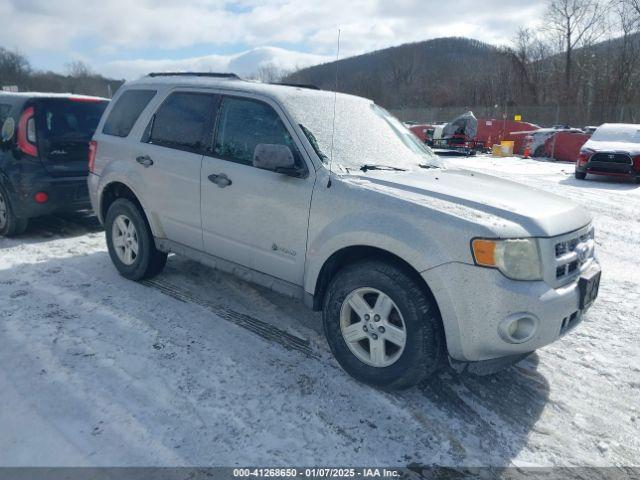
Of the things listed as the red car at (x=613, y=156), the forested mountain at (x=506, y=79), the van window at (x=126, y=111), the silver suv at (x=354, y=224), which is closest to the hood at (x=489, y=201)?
the silver suv at (x=354, y=224)

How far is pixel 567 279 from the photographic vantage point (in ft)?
9.03

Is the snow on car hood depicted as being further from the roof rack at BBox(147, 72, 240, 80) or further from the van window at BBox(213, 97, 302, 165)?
the van window at BBox(213, 97, 302, 165)

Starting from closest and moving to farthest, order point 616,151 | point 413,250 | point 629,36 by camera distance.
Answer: point 413,250, point 616,151, point 629,36

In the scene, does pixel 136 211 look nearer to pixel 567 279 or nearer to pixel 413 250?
pixel 413 250

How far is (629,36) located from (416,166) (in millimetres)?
47174

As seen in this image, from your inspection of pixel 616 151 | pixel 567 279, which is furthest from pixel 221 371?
pixel 616 151

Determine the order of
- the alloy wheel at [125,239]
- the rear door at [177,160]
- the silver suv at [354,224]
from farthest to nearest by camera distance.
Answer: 1. the alloy wheel at [125,239]
2. the rear door at [177,160]
3. the silver suv at [354,224]

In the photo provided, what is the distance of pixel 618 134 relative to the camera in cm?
1399

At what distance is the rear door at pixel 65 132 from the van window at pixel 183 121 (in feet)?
7.68

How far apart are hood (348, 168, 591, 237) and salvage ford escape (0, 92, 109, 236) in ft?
14.8

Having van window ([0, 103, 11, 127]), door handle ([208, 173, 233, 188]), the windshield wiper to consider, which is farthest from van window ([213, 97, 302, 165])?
van window ([0, 103, 11, 127])

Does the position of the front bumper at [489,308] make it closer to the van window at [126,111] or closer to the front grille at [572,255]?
the front grille at [572,255]

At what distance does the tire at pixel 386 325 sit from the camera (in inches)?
108

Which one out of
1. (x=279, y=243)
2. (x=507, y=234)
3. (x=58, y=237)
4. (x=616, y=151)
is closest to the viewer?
(x=507, y=234)
